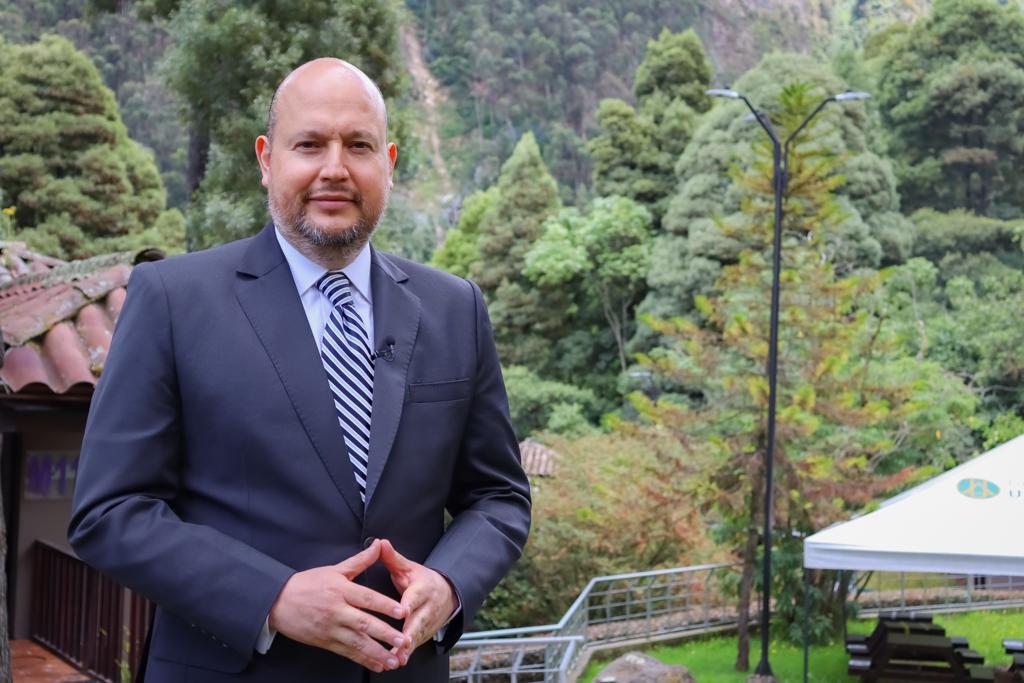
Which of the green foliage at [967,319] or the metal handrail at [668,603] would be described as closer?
the metal handrail at [668,603]

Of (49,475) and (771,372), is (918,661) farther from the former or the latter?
(49,475)

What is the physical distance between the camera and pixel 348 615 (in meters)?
1.46

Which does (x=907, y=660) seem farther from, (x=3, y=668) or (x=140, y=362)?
(x=140, y=362)

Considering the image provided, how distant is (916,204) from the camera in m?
32.0

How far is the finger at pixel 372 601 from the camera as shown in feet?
4.83

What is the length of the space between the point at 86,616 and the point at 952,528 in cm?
533

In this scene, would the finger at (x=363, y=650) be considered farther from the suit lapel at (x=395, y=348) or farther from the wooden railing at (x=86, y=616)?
the wooden railing at (x=86, y=616)

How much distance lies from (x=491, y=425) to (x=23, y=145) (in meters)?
23.5

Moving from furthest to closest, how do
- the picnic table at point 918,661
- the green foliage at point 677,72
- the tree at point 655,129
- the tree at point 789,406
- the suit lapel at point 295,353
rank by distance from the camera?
the green foliage at point 677,72
the tree at point 655,129
the tree at point 789,406
the picnic table at point 918,661
the suit lapel at point 295,353

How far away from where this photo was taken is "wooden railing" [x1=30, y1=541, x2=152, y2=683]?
542 cm

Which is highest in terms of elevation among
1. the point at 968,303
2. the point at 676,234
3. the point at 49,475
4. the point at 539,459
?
the point at 49,475

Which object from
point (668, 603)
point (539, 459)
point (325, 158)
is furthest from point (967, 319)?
point (325, 158)

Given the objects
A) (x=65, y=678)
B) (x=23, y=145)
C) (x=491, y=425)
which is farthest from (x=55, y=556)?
(x=23, y=145)

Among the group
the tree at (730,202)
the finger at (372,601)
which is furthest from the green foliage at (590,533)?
the finger at (372,601)
